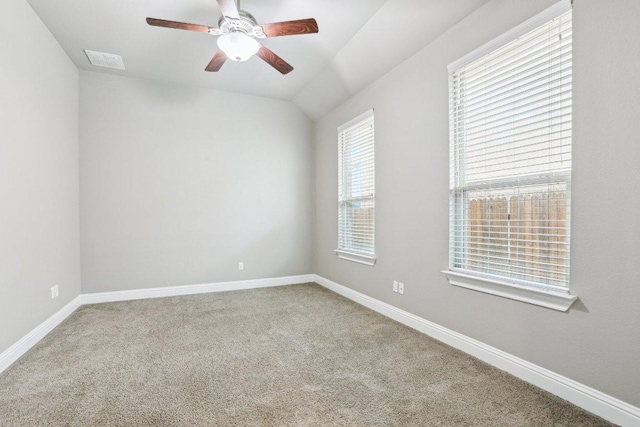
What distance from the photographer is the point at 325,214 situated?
488cm

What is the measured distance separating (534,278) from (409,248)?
3.87 feet

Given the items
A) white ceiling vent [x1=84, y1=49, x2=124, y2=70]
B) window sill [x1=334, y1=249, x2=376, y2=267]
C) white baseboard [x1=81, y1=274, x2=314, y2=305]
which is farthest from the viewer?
white baseboard [x1=81, y1=274, x2=314, y2=305]

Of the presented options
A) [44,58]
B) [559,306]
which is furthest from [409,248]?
[44,58]

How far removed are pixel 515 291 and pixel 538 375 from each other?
52 centimetres

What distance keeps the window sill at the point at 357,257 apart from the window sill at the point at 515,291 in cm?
115

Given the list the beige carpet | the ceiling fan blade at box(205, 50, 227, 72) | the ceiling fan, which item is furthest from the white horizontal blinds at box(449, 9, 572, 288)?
the ceiling fan blade at box(205, 50, 227, 72)

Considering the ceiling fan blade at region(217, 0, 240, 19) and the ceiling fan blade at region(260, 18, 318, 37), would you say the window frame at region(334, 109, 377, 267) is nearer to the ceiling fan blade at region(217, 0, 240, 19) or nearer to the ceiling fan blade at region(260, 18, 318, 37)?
the ceiling fan blade at region(260, 18, 318, 37)

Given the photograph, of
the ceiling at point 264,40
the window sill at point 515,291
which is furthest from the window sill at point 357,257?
the ceiling at point 264,40

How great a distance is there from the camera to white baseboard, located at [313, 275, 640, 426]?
161 centimetres

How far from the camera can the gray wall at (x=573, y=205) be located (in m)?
1.60

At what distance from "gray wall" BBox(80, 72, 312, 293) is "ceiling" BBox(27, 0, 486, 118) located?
416 millimetres

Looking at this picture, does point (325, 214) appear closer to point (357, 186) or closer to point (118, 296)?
point (357, 186)

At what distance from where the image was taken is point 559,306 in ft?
6.05

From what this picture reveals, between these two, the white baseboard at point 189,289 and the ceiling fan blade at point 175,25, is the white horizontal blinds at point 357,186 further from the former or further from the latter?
the ceiling fan blade at point 175,25
